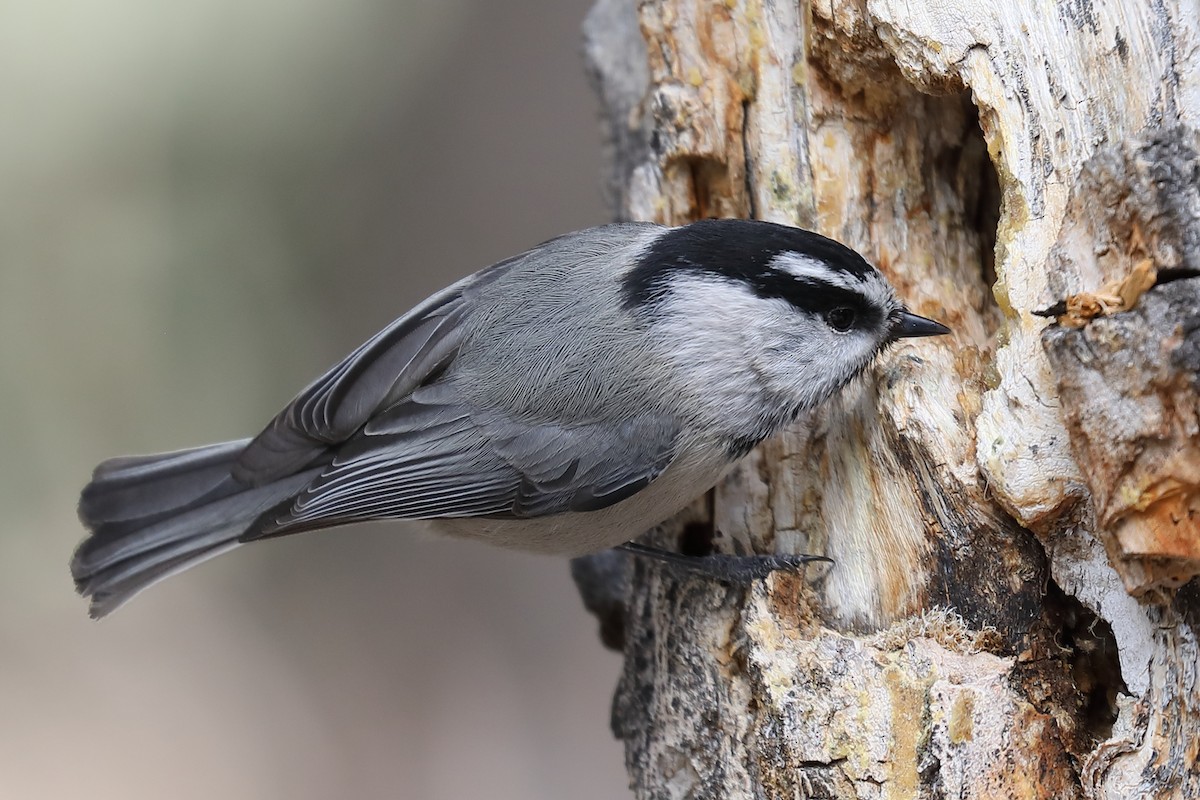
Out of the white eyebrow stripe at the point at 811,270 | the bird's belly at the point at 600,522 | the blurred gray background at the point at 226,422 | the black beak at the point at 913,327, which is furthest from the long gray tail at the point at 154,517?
the blurred gray background at the point at 226,422

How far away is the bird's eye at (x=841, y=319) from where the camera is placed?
1397 millimetres

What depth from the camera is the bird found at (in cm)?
141

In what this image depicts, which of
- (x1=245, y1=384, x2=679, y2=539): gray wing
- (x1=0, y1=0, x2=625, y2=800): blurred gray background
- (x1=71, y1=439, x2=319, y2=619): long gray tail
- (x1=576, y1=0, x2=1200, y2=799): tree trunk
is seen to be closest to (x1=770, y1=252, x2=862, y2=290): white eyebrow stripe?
(x1=576, y1=0, x2=1200, y2=799): tree trunk

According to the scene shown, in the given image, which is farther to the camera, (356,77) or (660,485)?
(356,77)

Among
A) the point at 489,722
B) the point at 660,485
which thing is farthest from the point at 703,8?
the point at 489,722

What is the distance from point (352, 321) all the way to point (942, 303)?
7.05ft

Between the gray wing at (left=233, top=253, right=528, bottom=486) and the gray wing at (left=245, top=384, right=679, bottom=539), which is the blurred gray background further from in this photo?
the gray wing at (left=245, top=384, right=679, bottom=539)

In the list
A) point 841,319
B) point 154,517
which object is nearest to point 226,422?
point 154,517

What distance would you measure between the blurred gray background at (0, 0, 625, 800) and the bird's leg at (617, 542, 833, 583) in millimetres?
1446

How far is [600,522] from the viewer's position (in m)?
1.54

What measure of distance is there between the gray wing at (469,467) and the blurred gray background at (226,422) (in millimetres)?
1396

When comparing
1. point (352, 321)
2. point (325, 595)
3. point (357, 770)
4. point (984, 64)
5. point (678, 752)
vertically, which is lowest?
point (357, 770)

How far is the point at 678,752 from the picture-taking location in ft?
5.00

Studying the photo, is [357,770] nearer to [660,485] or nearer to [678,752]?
[678,752]
